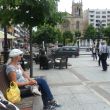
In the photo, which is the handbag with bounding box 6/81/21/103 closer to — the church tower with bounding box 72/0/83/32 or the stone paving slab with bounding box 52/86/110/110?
the stone paving slab with bounding box 52/86/110/110

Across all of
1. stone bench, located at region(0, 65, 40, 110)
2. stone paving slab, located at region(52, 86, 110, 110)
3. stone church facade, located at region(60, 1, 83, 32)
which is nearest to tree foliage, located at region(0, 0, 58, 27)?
stone paving slab, located at region(52, 86, 110, 110)

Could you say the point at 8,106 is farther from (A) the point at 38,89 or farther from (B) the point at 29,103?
(A) the point at 38,89

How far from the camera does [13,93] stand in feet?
26.1

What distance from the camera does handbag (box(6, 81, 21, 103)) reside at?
7.93 meters

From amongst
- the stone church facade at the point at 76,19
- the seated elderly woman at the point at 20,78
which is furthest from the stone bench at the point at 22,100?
the stone church facade at the point at 76,19

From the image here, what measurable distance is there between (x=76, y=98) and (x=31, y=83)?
9.84ft

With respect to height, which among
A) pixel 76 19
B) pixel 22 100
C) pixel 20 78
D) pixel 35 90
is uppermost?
pixel 76 19

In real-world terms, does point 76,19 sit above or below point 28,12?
above

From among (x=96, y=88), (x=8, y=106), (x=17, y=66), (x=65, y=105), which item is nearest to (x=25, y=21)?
(x=96, y=88)

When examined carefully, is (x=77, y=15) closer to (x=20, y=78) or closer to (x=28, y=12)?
(x=28, y=12)

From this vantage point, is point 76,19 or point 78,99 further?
point 76,19

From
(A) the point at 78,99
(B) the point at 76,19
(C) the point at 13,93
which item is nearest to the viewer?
(C) the point at 13,93

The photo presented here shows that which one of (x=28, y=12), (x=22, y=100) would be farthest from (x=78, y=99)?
(x=28, y=12)

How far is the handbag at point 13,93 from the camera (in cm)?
793
